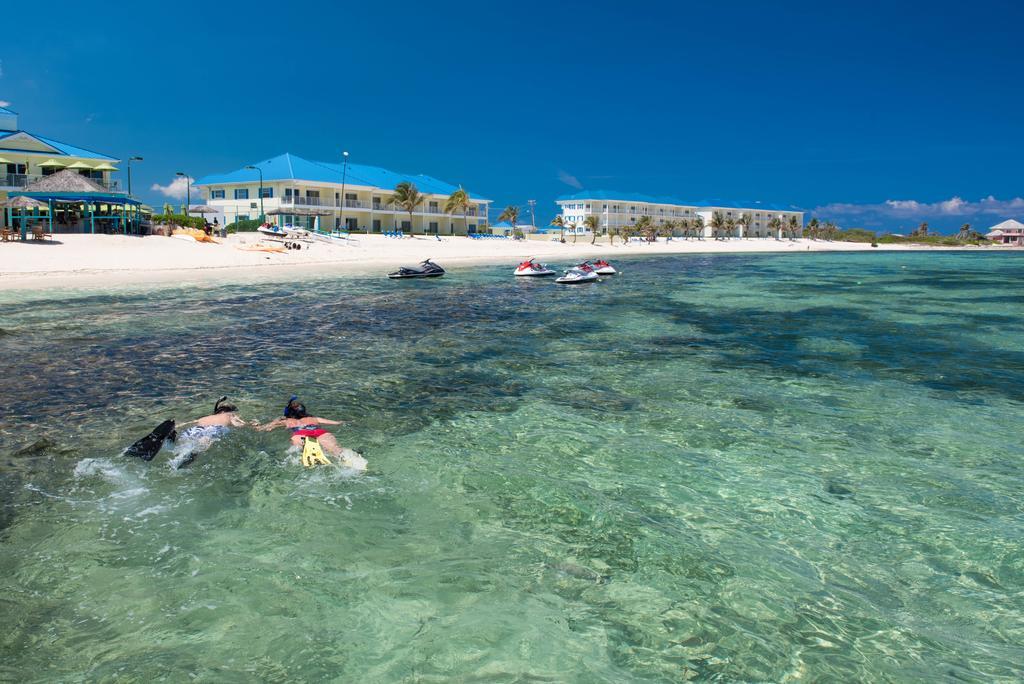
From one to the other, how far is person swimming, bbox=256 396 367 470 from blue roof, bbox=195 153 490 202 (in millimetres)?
89411

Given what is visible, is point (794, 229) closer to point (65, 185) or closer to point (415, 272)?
point (415, 272)

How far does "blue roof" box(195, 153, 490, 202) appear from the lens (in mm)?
97250

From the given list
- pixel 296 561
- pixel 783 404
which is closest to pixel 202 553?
pixel 296 561

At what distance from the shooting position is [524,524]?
24.9 feet

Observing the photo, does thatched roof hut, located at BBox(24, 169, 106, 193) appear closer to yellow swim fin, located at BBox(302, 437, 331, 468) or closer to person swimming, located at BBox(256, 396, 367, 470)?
person swimming, located at BBox(256, 396, 367, 470)

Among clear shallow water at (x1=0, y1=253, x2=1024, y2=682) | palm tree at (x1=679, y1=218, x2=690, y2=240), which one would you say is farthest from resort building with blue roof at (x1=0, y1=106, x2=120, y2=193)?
palm tree at (x1=679, y1=218, x2=690, y2=240)

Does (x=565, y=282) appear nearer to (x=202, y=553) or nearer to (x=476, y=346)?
(x=476, y=346)

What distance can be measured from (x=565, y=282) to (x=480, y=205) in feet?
293

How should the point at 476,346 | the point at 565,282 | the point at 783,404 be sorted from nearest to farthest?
the point at 783,404 < the point at 476,346 < the point at 565,282

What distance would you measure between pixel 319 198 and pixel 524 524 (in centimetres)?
9510

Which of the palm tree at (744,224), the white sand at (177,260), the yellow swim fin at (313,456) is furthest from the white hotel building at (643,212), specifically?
the yellow swim fin at (313,456)

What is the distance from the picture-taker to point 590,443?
34.3 feet

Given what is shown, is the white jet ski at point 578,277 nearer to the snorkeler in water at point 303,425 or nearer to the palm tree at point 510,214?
the snorkeler in water at point 303,425

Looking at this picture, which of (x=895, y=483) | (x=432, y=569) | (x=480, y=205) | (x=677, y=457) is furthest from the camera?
(x=480, y=205)
